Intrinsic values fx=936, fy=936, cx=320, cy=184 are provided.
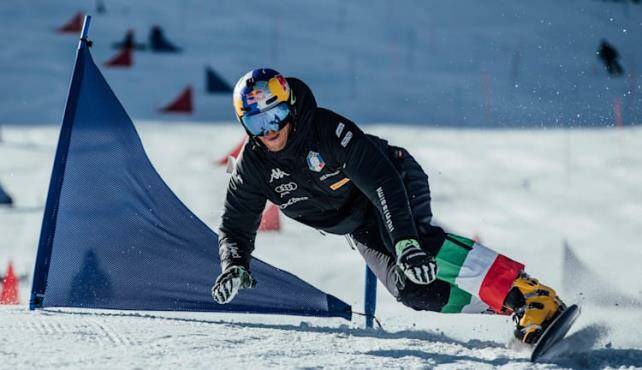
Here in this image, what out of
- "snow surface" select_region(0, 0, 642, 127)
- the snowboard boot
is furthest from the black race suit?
"snow surface" select_region(0, 0, 642, 127)

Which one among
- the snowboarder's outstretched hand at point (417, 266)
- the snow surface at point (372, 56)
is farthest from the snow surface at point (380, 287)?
the snow surface at point (372, 56)

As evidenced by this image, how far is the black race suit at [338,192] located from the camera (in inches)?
172

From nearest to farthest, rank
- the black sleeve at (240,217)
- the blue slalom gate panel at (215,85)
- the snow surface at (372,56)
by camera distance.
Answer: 1. the black sleeve at (240,217)
2. the snow surface at (372,56)
3. the blue slalom gate panel at (215,85)

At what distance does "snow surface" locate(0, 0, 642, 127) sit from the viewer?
18.0m

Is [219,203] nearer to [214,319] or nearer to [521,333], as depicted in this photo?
[214,319]

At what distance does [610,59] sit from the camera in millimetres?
20156

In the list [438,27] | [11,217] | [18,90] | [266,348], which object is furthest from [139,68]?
[266,348]

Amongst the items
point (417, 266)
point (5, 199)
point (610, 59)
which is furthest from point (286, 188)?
point (610, 59)

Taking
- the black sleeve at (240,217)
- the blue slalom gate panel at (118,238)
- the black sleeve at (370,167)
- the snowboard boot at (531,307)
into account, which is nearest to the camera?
the snowboard boot at (531,307)

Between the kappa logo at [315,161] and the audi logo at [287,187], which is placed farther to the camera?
the audi logo at [287,187]

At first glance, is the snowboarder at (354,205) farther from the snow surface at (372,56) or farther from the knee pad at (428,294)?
the snow surface at (372,56)

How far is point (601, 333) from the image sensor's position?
4.38 m

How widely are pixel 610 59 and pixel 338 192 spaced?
16.9m

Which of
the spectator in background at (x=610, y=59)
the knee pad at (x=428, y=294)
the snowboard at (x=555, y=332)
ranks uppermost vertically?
the spectator in background at (x=610, y=59)
